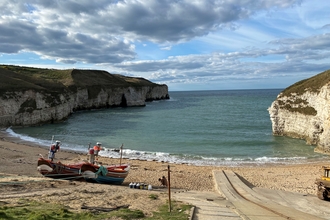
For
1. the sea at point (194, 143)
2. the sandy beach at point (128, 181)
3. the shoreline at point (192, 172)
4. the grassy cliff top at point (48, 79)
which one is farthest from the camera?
the grassy cliff top at point (48, 79)

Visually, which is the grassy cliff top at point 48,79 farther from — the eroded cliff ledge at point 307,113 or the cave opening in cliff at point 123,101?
the eroded cliff ledge at point 307,113

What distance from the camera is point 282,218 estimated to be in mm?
11688

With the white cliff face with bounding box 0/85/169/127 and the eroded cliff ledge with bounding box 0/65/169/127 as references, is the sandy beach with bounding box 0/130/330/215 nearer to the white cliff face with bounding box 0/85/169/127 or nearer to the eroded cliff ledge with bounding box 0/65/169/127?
the white cliff face with bounding box 0/85/169/127

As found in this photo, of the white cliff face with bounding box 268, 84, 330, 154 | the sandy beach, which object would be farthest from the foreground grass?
the white cliff face with bounding box 268, 84, 330, 154

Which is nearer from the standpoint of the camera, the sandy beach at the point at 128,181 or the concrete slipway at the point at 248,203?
the concrete slipway at the point at 248,203

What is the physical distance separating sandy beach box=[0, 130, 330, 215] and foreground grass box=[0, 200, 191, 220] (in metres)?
0.77

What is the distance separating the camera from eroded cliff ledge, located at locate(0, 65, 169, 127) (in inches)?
2068

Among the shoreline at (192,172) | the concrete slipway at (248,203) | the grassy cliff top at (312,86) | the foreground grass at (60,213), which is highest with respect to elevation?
the grassy cliff top at (312,86)

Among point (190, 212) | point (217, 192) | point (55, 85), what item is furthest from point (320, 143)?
point (55, 85)

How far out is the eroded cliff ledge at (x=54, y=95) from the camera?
5253cm

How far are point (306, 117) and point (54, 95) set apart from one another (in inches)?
2006

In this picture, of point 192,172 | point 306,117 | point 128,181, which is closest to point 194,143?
point 192,172

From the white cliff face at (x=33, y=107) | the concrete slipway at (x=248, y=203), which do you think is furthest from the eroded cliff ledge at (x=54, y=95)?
the concrete slipway at (x=248, y=203)

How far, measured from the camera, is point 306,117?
118 ft
